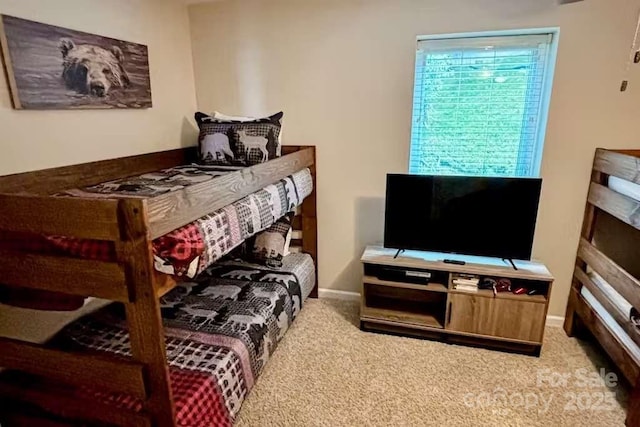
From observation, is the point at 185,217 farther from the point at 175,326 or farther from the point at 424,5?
the point at 424,5

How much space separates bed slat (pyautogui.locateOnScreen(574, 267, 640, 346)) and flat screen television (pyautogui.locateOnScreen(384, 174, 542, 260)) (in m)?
0.40

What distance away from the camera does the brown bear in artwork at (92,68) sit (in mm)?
1862

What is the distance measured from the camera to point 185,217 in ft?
4.17

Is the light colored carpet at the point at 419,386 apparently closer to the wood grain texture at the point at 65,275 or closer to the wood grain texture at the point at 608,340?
the wood grain texture at the point at 608,340

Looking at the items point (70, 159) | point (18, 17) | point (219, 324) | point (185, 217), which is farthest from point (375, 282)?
point (18, 17)

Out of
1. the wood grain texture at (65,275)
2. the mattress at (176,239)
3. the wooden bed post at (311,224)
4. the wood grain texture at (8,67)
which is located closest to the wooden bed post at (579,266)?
the wooden bed post at (311,224)

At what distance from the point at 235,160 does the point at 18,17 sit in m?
1.28

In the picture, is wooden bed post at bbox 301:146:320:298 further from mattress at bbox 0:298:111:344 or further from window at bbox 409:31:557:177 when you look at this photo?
mattress at bbox 0:298:111:344

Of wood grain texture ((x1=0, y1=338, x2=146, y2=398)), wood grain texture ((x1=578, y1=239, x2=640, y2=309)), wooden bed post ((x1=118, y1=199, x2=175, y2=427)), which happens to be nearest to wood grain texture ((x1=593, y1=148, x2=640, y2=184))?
wood grain texture ((x1=578, y1=239, x2=640, y2=309))

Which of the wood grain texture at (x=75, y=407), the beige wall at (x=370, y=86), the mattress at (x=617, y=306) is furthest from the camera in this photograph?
the beige wall at (x=370, y=86)

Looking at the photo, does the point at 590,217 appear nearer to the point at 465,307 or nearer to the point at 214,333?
the point at 465,307

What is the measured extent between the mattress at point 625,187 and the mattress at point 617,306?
0.54m

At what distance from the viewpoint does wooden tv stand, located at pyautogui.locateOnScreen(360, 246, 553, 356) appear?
219 centimetres

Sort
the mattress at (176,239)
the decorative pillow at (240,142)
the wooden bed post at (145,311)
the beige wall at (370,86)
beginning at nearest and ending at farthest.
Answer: the wooden bed post at (145,311) → the mattress at (176,239) → the beige wall at (370,86) → the decorative pillow at (240,142)
